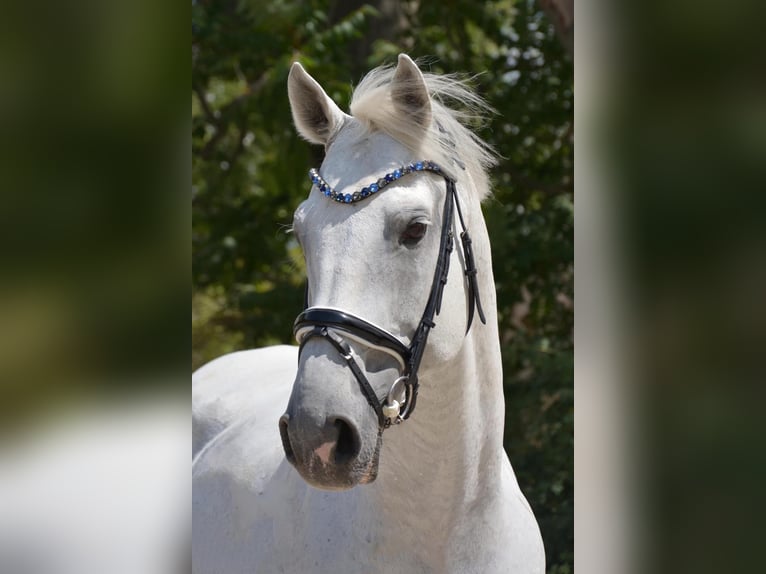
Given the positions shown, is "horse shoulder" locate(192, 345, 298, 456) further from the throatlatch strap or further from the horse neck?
the throatlatch strap

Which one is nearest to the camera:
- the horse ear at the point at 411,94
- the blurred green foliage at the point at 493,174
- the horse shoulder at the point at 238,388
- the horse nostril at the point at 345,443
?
the horse nostril at the point at 345,443

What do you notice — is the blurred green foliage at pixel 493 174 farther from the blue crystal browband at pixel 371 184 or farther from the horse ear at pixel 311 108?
the blue crystal browband at pixel 371 184

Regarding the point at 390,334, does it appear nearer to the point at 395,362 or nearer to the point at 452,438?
the point at 395,362

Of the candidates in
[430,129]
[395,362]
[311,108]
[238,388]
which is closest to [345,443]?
[395,362]

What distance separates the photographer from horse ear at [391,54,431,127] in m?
2.12

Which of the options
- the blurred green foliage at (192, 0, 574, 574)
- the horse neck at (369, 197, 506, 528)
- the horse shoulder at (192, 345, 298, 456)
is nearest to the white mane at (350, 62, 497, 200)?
the horse neck at (369, 197, 506, 528)

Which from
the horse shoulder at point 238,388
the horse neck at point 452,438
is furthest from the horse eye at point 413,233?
the horse shoulder at point 238,388

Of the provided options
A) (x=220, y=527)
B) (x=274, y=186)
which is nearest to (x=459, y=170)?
(x=220, y=527)

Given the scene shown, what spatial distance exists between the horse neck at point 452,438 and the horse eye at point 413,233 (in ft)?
0.72

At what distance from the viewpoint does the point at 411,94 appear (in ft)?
7.04

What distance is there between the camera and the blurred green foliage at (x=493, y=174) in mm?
5727

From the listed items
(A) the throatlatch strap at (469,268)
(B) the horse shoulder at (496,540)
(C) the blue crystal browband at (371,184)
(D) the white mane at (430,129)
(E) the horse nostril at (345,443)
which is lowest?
(B) the horse shoulder at (496,540)

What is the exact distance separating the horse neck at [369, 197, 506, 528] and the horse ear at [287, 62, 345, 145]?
0.44m
